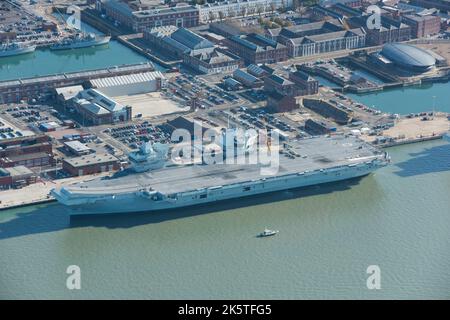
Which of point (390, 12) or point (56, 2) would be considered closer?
point (390, 12)

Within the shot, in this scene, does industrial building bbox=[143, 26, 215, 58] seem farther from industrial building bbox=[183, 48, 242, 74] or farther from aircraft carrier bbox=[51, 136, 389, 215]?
aircraft carrier bbox=[51, 136, 389, 215]

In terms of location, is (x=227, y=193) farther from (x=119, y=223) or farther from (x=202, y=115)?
(x=202, y=115)

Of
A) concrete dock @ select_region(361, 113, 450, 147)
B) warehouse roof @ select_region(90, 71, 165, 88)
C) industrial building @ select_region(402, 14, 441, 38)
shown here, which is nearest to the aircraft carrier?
Result: concrete dock @ select_region(361, 113, 450, 147)

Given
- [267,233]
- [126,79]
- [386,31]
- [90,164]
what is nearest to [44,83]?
[126,79]

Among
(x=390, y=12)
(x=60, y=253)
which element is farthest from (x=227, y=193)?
(x=390, y=12)

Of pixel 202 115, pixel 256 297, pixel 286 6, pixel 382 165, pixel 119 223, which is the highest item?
pixel 286 6

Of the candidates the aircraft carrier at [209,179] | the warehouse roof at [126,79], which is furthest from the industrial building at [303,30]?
the aircraft carrier at [209,179]
